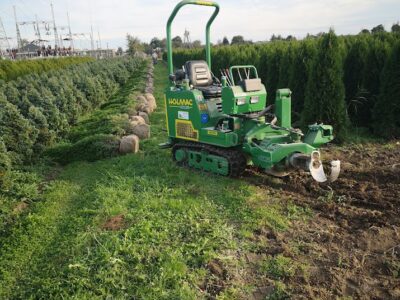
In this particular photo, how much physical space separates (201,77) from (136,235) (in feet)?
14.3

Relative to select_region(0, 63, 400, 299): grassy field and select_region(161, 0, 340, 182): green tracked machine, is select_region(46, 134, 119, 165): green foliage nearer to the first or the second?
select_region(0, 63, 400, 299): grassy field

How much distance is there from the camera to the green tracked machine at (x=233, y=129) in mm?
6418

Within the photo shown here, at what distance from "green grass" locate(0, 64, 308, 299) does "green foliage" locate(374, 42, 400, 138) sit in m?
5.61

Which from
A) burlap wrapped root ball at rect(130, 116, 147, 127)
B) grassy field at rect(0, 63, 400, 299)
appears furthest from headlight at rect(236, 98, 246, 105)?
burlap wrapped root ball at rect(130, 116, 147, 127)

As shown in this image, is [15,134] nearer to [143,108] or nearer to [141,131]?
[141,131]

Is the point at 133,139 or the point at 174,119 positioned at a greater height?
the point at 174,119

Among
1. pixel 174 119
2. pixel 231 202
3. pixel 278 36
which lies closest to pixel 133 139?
pixel 174 119

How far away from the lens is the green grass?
4.09 meters

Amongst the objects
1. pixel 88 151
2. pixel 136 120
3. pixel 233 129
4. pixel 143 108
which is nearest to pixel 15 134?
pixel 88 151

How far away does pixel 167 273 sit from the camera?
4.17 meters

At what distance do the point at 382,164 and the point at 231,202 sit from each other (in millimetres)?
3817

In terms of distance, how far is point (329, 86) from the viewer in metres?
9.94

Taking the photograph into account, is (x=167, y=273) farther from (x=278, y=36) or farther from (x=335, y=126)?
(x=278, y=36)

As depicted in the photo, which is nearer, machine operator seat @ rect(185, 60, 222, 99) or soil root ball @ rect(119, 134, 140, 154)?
machine operator seat @ rect(185, 60, 222, 99)
